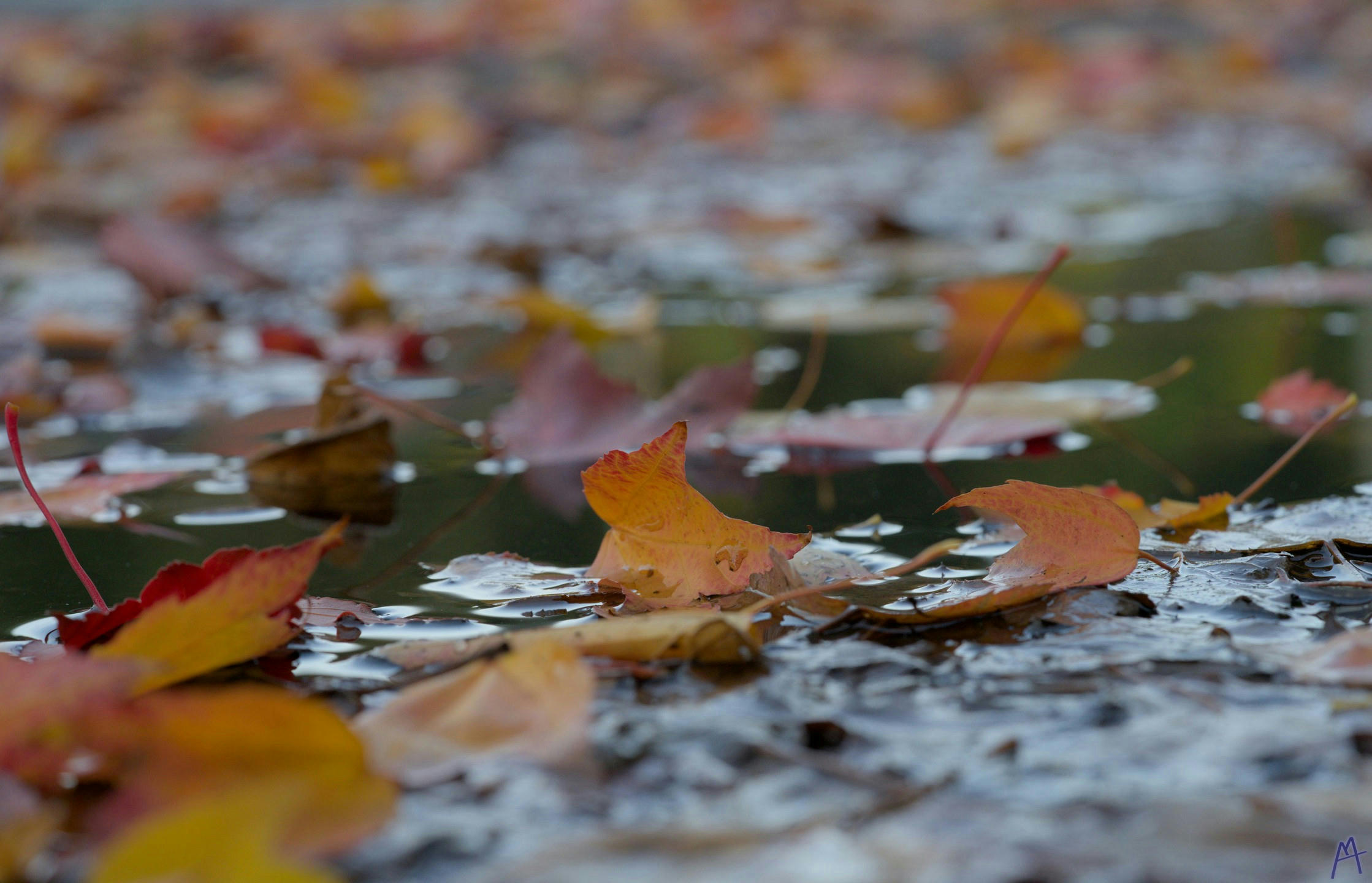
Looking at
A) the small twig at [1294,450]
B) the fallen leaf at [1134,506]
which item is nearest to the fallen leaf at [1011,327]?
the small twig at [1294,450]

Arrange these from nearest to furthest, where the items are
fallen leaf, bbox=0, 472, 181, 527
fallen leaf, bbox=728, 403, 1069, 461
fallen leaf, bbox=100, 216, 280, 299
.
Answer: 1. fallen leaf, bbox=0, 472, 181, 527
2. fallen leaf, bbox=728, 403, 1069, 461
3. fallen leaf, bbox=100, 216, 280, 299

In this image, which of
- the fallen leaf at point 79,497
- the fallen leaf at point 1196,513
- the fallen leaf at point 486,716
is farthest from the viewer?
the fallen leaf at point 79,497

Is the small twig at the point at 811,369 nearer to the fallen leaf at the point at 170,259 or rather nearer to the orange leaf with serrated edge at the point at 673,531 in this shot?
the orange leaf with serrated edge at the point at 673,531

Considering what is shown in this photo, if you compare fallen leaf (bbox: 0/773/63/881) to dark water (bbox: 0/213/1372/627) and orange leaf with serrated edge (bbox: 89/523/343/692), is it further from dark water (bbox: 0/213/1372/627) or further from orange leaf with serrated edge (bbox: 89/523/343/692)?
dark water (bbox: 0/213/1372/627)

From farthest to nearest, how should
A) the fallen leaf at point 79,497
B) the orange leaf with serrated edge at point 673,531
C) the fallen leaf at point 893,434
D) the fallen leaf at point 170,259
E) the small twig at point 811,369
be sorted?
1. the fallen leaf at point 170,259
2. the small twig at point 811,369
3. the fallen leaf at point 893,434
4. the fallen leaf at point 79,497
5. the orange leaf with serrated edge at point 673,531

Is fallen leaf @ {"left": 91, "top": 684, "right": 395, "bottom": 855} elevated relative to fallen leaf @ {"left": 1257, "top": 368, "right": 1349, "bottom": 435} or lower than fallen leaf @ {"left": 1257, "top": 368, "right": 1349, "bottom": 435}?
elevated

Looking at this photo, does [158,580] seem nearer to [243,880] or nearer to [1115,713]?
[243,880]

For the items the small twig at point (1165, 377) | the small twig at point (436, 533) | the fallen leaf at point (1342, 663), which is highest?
the fallen leaf at point (1342, 663)
